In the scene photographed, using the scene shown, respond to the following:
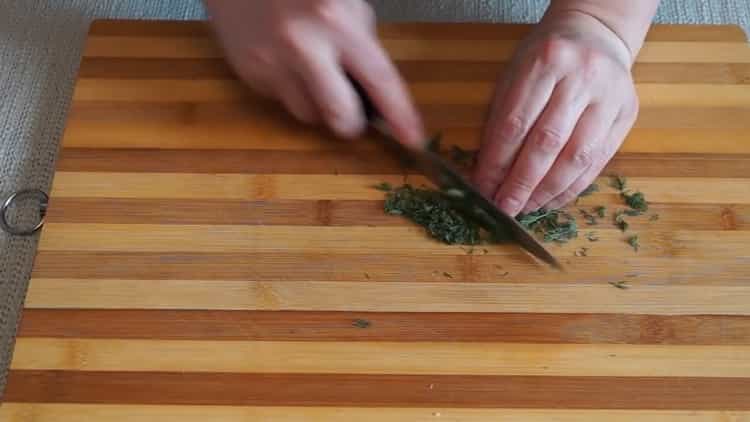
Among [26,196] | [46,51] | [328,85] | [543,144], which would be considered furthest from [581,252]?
[46,51]

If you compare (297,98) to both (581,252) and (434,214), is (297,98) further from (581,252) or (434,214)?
(581,252)

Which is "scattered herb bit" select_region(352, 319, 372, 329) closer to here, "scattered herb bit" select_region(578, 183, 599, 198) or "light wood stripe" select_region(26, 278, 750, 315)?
"light wood stripe" select_region(26, 278, 750, 315)

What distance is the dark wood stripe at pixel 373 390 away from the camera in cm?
83

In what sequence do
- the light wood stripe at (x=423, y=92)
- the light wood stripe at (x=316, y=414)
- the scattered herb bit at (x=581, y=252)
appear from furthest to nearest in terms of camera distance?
the light wood stripe at (x=423, y=92) → the scattered herb bit at (x=581, y=252) → the light wood stripe at (x=316, y=414)

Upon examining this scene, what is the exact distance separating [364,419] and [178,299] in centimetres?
24

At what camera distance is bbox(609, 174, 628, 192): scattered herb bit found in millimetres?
983

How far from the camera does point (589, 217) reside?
96 centimetres

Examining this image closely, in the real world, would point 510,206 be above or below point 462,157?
below

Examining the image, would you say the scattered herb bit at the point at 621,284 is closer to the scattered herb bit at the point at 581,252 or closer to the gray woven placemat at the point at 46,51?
the scattered herb bit at the point at 581,252

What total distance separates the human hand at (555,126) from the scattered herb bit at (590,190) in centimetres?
2

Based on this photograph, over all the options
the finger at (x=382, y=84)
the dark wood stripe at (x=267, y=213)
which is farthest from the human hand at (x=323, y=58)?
the dark wood stripe at (x=267, y=213)

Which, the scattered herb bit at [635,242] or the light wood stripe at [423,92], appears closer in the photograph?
the scattered herb bit at [635,242]

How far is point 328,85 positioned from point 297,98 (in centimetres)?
7

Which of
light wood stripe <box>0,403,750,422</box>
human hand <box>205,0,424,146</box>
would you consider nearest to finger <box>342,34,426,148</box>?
human hand <box>205,0,424,146</box>
